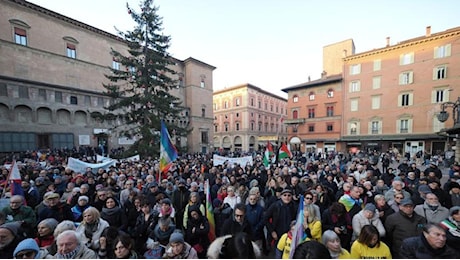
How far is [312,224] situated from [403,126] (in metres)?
33.1

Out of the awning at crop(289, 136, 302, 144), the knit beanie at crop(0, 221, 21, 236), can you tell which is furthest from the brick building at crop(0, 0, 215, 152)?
the awning at crop(289, 136, 302, 144)

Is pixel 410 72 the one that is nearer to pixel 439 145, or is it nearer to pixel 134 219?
pixel 439 145

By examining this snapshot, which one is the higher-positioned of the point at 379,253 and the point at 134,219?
the point at 379,253

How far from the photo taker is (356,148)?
30.4 m

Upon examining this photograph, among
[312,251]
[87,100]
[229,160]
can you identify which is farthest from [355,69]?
[87,100]

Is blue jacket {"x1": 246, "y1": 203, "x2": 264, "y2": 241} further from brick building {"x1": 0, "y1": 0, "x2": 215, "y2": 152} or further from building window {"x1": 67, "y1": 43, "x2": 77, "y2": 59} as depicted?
building window {"x1": 67, "y1": 43, "x2": 77, "y2": 59}

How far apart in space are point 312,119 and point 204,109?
67.7 feet

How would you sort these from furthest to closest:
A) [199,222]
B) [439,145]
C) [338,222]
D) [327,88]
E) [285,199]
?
[327,88] → [439,145] → [285,199] → [199,222] → [338,222]

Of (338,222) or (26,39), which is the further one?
(26,39)

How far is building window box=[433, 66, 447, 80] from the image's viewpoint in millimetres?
25109

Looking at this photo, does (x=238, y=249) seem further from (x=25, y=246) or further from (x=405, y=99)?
(x=405, y=99)

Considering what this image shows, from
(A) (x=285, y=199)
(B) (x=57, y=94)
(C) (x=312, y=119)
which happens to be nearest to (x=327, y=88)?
(C) (x=312, y=119)

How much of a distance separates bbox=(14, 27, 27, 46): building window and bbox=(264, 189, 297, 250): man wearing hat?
31.6m

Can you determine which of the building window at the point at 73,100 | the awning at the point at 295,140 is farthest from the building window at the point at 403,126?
the building window at the point at 73,100
